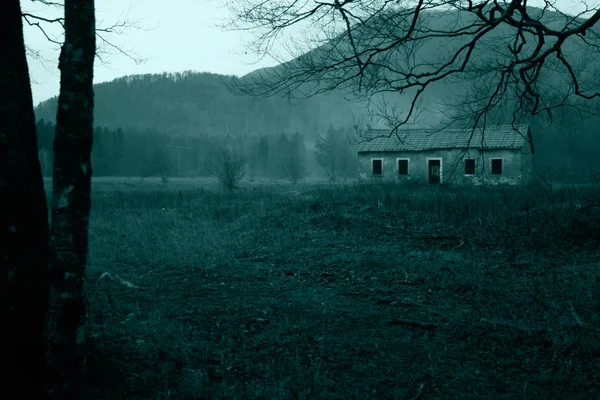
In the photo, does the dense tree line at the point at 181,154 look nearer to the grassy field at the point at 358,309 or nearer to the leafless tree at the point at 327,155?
the leafless tree at the point at 327,155

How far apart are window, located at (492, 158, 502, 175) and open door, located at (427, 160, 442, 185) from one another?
3.27m

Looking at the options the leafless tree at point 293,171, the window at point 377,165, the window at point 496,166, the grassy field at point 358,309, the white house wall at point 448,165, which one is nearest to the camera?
the grassy field at point 358,309

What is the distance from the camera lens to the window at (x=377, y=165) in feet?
102

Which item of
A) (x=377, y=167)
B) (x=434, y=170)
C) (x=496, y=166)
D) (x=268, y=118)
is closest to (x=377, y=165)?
(x=377, y=167)

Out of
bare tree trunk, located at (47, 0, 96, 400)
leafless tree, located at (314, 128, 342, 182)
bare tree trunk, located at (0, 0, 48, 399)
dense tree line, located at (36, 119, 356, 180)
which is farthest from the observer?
leafless tree, located at (314, 128, 342, 182)

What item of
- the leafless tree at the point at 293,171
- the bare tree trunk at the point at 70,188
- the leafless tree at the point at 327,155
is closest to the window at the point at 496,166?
the leafless tree at the point at 293,171

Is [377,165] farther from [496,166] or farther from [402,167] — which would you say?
[496,166]

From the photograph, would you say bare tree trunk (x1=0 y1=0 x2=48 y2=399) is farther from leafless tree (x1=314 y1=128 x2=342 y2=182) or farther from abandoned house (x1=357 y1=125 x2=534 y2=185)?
leafless tree (x1=314 y1=128 x2=342 y2=182)

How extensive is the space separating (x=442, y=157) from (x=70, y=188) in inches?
1125

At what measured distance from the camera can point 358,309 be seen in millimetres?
5363

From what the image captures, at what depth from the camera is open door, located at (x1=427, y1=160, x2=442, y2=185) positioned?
95.3 ft

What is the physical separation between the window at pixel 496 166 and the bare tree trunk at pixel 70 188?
2866cm

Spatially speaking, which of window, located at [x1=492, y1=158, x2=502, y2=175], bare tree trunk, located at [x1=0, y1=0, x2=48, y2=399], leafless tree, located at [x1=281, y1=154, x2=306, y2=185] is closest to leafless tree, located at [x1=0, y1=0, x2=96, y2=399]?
bare tree trunk, located at [x1=0, y1=0, x2=48, y2=399]

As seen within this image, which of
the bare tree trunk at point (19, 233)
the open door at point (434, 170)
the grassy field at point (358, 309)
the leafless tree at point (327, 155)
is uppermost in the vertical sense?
the leafless tree at point (327, 155)
